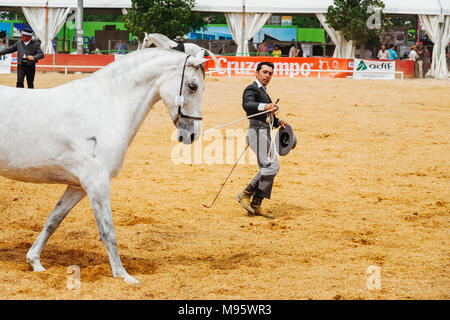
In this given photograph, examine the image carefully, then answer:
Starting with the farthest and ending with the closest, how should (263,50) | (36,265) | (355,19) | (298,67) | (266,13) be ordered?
(263,50)
(266,13)
(355,19)
(298,67)
(36,265)

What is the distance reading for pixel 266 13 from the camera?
98.7 ft

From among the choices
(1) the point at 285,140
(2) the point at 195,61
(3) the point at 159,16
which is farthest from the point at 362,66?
(2) the point at 195,61

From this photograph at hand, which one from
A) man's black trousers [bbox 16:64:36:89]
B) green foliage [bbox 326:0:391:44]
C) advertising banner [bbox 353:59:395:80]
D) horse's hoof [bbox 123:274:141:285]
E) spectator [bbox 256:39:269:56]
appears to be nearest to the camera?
horse's hoof [bbox 123:274:141:285]

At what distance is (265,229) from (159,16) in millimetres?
23446

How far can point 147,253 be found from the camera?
6.36 metres

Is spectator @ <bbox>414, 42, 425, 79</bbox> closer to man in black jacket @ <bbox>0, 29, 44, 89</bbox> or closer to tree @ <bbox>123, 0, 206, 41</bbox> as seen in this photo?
tree @ <bbox>123, 0, 206, 41</bbox>

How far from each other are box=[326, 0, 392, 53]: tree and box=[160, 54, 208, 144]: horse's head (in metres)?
25.1

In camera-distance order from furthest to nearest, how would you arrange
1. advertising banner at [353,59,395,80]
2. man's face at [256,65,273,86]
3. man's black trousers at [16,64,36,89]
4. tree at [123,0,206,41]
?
tree at [123,0,206,41] → advertising banner at [353,59,395,80] → man's black trousers at [16,64,36,89] → man's face at [256,65,273,86]

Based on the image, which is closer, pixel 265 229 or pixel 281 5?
pixel 265 229

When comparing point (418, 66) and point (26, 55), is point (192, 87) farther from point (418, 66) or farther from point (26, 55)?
point (418, 66)

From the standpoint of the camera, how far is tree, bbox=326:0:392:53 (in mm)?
29141

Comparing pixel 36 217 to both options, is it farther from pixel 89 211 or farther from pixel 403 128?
pixel 403 128

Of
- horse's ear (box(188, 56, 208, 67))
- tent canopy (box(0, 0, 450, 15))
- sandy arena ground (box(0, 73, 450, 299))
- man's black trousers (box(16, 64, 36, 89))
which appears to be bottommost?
sandy arena ground (box(0, 73, 450, 299))

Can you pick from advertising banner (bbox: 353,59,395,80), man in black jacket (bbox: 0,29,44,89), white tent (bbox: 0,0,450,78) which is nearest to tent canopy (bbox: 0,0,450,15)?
white tent (bbox: 0,0,450,78)
